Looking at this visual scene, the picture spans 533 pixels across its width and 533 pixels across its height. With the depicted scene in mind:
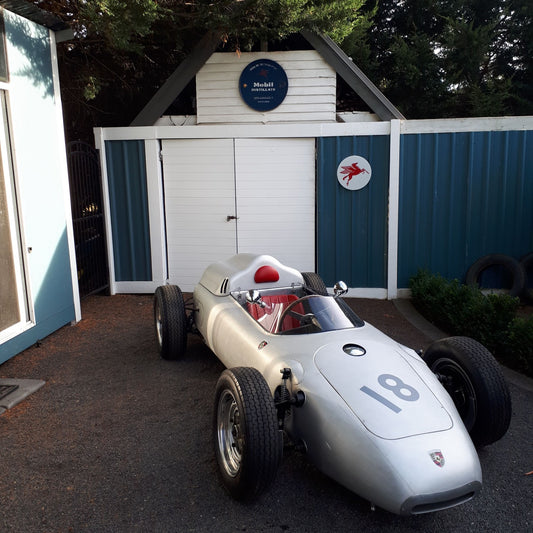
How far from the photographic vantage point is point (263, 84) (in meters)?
8.55

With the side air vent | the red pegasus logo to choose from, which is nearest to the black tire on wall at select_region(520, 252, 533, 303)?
the red pegasus logo

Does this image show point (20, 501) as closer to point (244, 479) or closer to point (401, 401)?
point (244, 479)

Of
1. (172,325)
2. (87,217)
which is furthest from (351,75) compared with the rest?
(172,325)

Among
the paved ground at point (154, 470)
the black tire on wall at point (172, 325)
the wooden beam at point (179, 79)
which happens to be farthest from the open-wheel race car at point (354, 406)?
the wooden beam at point (179, 79)

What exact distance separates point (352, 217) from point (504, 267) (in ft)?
8.43

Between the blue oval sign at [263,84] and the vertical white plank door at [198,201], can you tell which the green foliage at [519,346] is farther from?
the blue oval sign at [263,84]

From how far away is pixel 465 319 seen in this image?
21.8 ft

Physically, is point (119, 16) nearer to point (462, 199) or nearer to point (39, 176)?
point (39, 176)

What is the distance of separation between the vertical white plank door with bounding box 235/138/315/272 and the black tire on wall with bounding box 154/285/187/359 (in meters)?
3.15

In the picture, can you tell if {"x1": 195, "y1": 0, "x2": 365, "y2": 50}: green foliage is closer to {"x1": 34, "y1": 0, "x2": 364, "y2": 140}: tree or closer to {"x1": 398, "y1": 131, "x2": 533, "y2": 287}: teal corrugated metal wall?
{"x1": 34, "y1": 0, "x2": 364, "y2": 140}: tree

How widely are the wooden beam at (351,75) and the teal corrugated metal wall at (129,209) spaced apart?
10.8 feet

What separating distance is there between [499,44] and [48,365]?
571 inches

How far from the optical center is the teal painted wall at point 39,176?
6.15m

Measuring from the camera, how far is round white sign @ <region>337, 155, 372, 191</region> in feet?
28.0
